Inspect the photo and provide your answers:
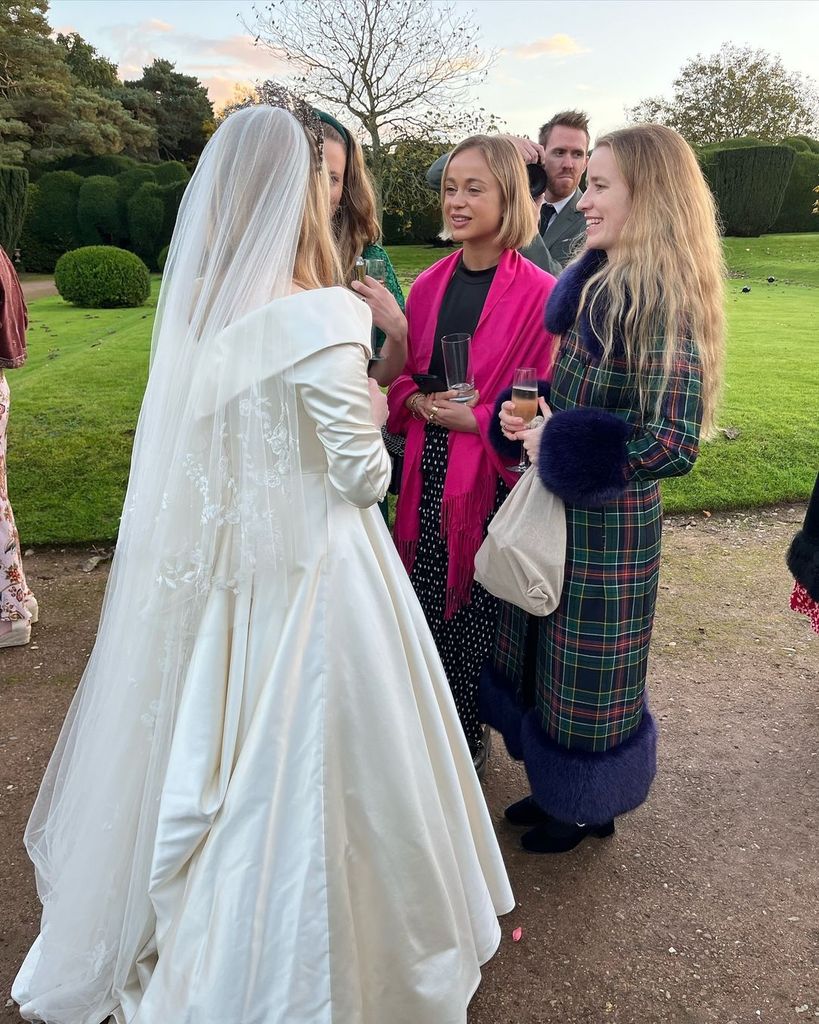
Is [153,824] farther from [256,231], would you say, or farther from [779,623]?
[779,623]

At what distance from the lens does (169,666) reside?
2.00 meters

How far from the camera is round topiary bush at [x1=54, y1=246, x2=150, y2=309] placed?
15953 mm

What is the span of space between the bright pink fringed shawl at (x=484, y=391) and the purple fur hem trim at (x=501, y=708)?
28cm

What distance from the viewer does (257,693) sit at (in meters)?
1.95

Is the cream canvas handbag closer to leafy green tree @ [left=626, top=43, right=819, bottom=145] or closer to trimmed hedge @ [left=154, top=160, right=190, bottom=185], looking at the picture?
trimmed hedge @ [left=154, top=160, right=190, bottom=185]

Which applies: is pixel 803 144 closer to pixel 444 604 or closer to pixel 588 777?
pixel 444 604

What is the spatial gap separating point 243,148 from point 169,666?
1235mm

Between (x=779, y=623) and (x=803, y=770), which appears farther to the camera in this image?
(x=779, y=623)

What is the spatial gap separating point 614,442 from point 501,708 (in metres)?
1.09

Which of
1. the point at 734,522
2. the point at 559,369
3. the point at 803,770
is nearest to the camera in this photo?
the point at 559,369

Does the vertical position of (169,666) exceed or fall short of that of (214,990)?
it exceeds it

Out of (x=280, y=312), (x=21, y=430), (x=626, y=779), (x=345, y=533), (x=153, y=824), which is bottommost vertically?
(x=21, y=430)

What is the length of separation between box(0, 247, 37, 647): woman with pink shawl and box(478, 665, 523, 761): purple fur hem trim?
2.57 metres

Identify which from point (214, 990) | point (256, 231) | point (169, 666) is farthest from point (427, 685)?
point (256, 231)
